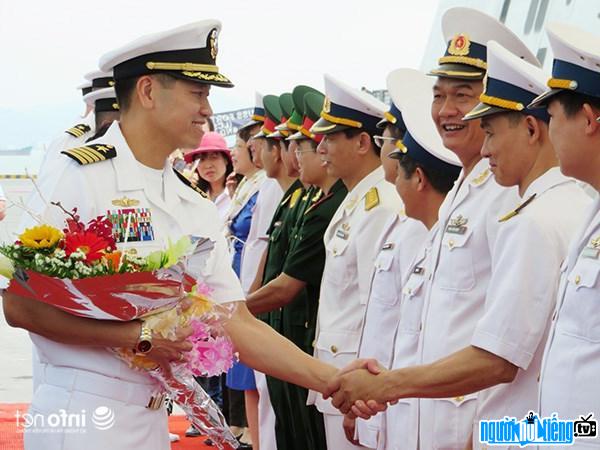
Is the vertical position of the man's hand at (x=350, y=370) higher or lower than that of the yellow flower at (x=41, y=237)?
lower

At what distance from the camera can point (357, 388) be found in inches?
143

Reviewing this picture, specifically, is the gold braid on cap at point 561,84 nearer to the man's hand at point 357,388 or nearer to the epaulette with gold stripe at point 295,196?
the man's hand at point 357,388

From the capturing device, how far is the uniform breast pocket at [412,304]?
373 centimetres

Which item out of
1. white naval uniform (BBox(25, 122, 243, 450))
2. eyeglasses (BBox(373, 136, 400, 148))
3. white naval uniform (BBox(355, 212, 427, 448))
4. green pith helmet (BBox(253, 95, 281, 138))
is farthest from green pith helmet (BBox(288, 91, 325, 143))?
white naval uniform (BBox(25, 122, 243, 450))

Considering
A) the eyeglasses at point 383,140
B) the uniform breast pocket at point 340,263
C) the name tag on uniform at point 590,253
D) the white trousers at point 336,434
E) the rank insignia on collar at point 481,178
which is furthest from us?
the uniform breast pocket at point 340,263

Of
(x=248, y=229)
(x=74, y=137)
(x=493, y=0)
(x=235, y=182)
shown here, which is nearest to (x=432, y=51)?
(x=493, y=0)

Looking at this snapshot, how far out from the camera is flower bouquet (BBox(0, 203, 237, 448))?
2592mm

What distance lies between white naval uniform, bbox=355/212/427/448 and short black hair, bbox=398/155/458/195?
18cm

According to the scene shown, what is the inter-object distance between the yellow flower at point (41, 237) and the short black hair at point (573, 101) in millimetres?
1309

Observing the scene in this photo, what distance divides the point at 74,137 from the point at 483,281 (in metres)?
2.67

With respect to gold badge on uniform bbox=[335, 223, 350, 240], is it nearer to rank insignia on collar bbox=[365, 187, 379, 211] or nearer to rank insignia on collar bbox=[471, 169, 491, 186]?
rank insignia on collar bbox=[365, 187, 379, 211]

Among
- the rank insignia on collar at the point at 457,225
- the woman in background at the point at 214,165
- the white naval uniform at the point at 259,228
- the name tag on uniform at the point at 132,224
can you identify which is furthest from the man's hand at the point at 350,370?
the woman in background at the point at 214,165

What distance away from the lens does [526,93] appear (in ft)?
10.8

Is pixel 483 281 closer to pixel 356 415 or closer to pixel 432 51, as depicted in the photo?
pixel 356 415
